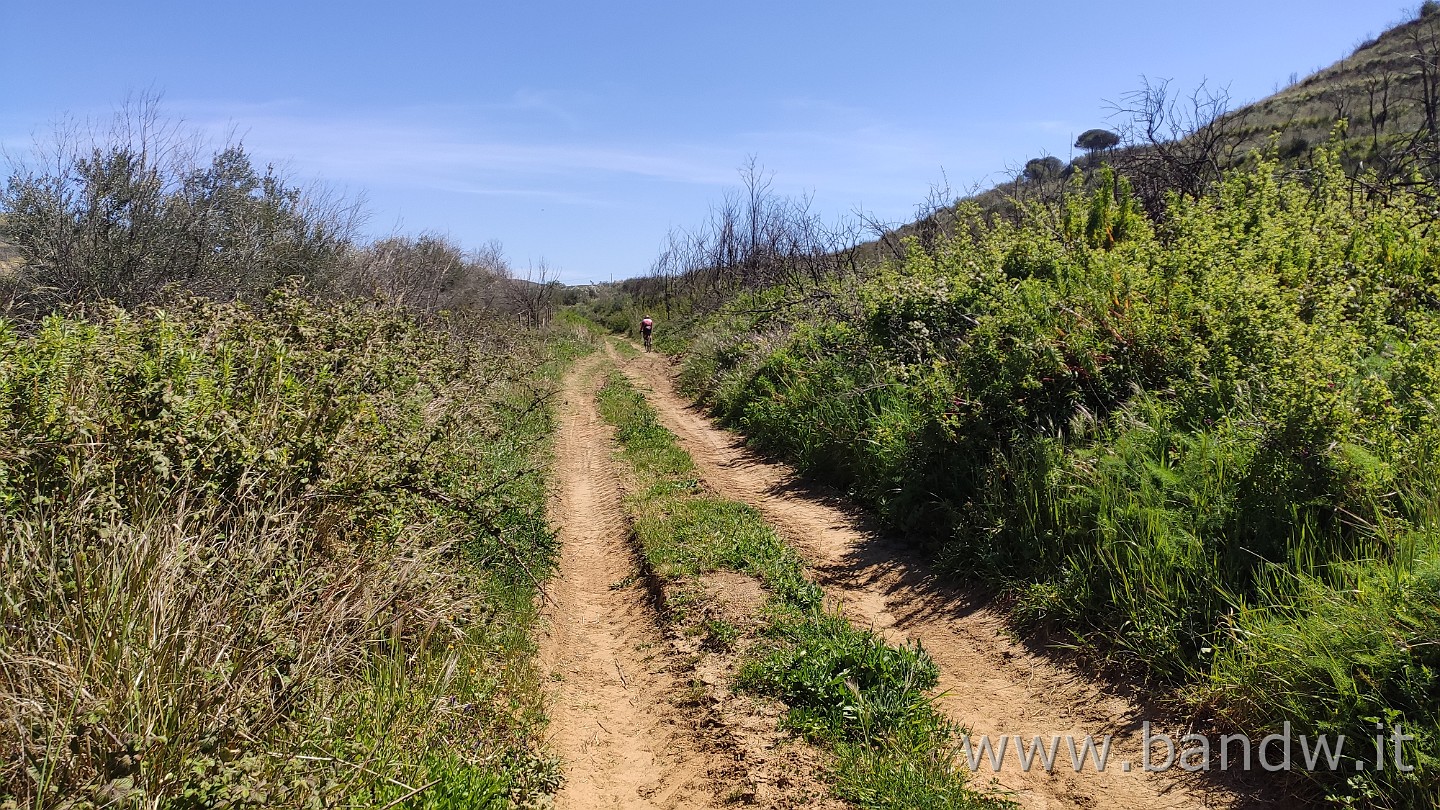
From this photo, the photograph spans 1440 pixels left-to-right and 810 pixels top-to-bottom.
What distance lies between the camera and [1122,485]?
198 inches

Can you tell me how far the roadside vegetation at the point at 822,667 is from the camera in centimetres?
353

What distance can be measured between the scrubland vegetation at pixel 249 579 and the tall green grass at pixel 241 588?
0.04ft

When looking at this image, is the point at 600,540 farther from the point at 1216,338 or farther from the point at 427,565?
the point at 1216,338

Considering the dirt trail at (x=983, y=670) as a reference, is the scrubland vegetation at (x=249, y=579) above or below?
above

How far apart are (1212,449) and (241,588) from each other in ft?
16.7

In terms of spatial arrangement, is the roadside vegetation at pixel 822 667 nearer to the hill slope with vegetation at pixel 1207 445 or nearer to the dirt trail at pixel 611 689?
the dirt trail at pixel 611 689

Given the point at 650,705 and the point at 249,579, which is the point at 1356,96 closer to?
the point at 650,705

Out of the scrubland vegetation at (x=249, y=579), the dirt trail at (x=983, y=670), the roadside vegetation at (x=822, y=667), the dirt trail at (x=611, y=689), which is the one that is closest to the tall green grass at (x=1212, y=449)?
the dirt trail at (x=983, y=670)

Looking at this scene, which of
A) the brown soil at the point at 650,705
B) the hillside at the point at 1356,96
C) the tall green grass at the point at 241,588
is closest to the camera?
the tall green grass at the point at 241,588

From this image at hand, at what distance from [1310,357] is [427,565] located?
4991mm

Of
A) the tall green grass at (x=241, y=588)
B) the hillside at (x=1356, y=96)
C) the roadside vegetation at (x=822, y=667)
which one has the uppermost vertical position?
the hillside at (x=1356, y=96)

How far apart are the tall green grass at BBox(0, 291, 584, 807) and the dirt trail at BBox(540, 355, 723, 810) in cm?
25

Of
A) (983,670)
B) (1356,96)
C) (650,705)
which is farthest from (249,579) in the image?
(1356,96)

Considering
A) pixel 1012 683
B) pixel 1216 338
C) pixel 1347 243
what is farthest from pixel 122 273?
pixel 1347 243
